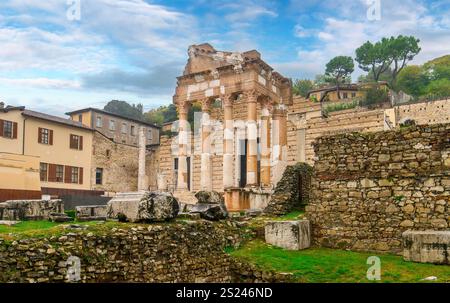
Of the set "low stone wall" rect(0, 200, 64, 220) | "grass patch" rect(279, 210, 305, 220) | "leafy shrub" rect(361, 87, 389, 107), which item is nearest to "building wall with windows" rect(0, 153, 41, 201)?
"low stone wall" rect(0, 200, 64, 220)

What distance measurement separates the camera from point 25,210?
14.3 metres

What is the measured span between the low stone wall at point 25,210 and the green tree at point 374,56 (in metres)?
80.1

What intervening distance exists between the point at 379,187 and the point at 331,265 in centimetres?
297

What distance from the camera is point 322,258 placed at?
1108cm

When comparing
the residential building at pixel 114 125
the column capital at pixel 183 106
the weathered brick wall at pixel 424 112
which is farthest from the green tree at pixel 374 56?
the column capital at pixel 183 106

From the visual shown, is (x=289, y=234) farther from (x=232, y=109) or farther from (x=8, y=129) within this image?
(x=8, y=129)

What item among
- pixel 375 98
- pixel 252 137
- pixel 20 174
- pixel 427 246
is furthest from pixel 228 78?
pixel 375 98

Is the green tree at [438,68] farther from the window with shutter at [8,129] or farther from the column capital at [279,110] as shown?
the window with shutter at [8,129]

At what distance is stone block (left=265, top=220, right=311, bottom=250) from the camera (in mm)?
12270

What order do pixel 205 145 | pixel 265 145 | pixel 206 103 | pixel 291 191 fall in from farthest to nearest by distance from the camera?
pixel 265 145 < pixel 205 145 < pixel 206 103 < pixel 291 191

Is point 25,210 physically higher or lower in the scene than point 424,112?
lower

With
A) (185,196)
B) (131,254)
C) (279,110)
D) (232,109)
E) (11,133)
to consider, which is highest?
(279,110)

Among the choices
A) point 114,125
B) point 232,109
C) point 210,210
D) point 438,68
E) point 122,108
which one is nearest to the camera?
point 210,210
